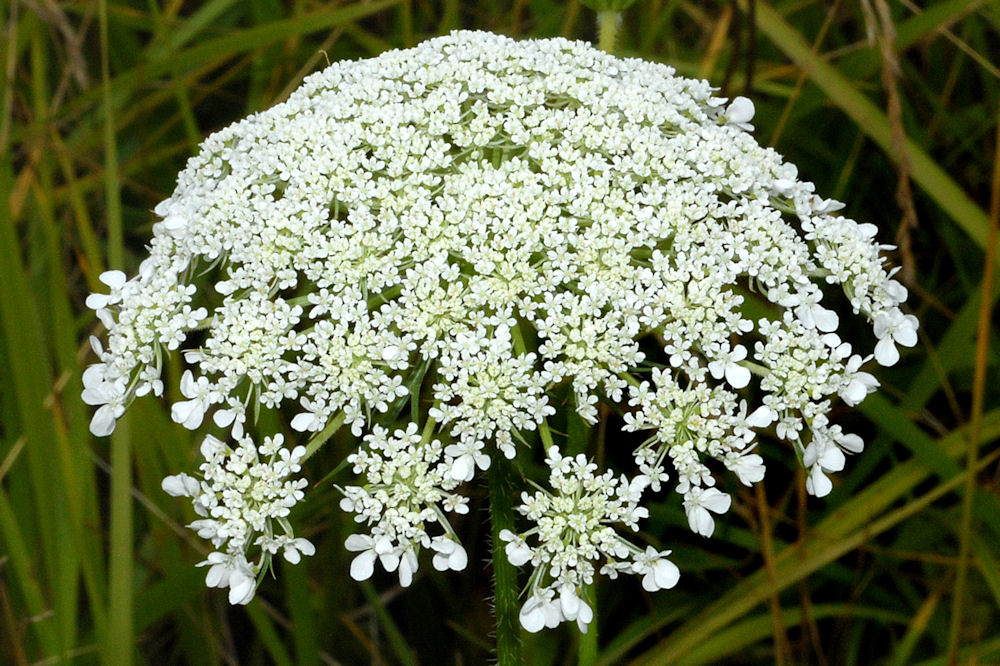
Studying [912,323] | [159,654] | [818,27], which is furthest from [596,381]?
[159,654]

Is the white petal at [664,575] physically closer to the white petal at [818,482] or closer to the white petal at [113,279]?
the white petal at [818,482]

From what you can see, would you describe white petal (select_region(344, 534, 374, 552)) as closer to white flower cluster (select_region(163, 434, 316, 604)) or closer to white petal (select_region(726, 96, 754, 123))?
white flower cluster (select_region(163, 434, 316, 604))

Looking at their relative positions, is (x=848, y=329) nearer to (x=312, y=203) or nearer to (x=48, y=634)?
(x=312, y=203)

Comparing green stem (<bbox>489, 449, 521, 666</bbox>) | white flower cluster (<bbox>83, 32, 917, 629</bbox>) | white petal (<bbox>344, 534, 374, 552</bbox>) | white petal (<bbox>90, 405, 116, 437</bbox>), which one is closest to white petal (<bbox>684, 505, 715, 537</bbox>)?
white flower cluster (<bbox>83, 32, 917, 629</bbox>)

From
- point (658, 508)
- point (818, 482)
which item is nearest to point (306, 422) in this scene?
point (818, 482)

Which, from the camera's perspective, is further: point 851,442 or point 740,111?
point 740,111

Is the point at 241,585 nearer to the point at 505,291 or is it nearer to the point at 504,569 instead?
the point at 504,569
